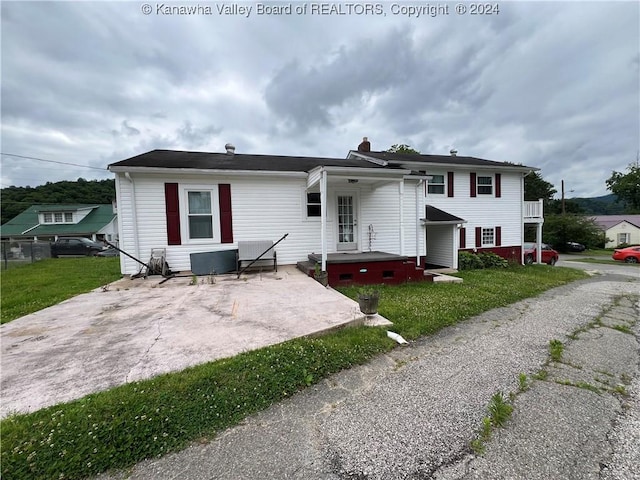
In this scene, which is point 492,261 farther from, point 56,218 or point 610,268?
point 56,218

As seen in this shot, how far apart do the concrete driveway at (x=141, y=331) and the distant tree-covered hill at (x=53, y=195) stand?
39.1 metres

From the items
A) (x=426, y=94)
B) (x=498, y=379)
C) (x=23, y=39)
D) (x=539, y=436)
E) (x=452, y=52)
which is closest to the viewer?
(x=539, y=436)

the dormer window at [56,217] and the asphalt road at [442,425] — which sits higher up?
the dormer window at [56,217]

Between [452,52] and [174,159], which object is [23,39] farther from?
[452,52]

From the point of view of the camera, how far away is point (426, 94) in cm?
1201

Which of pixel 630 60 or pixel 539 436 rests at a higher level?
pixel 630 60

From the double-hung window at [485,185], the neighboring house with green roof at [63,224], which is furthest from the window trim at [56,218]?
the double-hung window at [485,185]

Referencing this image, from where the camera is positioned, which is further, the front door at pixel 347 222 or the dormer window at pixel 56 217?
the dormer window at pixel 56 217

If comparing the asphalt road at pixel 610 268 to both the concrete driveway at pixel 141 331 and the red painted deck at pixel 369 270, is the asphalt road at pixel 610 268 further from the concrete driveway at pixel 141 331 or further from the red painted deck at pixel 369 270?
the concrete driveway at pixel 141 331

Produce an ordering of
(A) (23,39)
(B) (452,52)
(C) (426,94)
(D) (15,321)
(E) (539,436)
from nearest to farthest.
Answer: (E) (539,436) < (D) (15,321) < (A) (23,39) < (B) (452,52) < (C) (426,94)

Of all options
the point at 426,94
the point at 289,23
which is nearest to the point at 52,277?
the point at 289,23

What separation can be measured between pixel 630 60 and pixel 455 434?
1389cm

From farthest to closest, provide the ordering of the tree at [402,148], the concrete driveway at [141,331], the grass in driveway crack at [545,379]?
1. the tree at [402,148]
2. the concrete driveway at [141,331]
3. the grass in driveway crack at [545,379]

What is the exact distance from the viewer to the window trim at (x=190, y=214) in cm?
809
